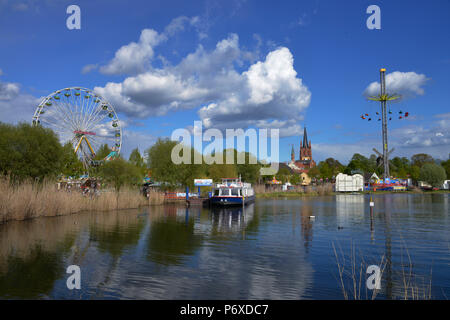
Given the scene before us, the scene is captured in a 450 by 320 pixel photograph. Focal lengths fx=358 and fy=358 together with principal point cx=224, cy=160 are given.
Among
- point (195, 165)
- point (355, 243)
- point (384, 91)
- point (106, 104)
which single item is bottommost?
point (355, 243)

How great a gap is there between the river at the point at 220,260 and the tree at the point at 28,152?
9.68 meters

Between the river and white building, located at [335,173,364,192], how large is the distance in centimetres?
7486

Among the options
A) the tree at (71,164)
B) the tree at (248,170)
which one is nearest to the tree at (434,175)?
the tree at (248,170)

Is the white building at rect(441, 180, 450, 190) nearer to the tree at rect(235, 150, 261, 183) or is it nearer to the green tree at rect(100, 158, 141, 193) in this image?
the tree at rect(235, 150, 261, 183)

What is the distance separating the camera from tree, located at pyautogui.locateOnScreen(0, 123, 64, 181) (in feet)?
108

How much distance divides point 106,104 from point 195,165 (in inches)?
671

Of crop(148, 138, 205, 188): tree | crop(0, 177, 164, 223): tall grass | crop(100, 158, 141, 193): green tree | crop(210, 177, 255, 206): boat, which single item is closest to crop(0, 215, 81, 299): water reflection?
crop(0, 177, 164, 223): tall grass

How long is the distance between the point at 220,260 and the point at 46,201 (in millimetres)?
19647

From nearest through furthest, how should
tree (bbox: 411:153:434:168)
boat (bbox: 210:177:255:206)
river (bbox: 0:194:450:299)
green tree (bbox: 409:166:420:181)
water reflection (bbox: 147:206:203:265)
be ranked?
river (bbox: 0:194:450:299), water reflection (bbox: 147:206:203:265), boat (bbox: 210:177:255:206), green tree (bbox: 409:166:420:181), tree (bbox: 411:153:434:168)

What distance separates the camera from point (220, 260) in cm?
1552
